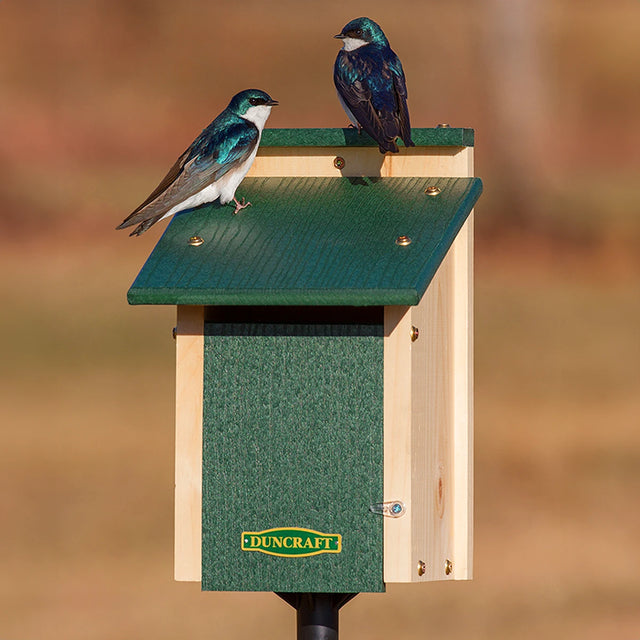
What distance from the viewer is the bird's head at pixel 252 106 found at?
4480 millimetres

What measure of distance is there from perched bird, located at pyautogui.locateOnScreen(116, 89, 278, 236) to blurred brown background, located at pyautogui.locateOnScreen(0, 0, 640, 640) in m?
4.24

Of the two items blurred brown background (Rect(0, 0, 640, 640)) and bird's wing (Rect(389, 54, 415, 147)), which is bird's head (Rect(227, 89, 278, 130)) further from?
blurred brown background (Rect(0, 0, 640, 640))

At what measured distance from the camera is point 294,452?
3.96 metres

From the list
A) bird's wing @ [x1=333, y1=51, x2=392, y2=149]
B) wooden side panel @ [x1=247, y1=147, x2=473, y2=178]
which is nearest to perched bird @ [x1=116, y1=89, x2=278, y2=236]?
wooden side panel @ [x1=247, y1=147, x2=473, y2=178]

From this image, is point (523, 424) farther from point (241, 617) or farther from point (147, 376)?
point (241, 617)

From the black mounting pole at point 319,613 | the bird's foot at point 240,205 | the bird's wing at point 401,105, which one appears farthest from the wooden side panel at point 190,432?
the bird's wing at point 401,105

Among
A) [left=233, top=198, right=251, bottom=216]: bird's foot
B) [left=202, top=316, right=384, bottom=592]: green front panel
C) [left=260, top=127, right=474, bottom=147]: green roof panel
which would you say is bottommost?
[left=202, top=316, right=384, bottom=592]: green front panel

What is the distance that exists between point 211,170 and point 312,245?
0.40 meters

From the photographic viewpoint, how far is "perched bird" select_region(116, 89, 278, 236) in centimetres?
422

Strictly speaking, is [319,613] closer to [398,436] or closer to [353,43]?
[398,436]

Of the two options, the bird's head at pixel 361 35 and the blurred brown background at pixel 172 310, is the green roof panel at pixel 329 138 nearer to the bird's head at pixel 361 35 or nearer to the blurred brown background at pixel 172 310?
the bird's head at pixel 361 35

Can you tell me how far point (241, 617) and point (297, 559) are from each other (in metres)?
4.72

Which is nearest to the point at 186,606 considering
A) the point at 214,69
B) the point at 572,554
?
the point at 572,554

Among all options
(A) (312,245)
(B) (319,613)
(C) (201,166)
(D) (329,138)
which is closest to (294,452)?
(B) (319,613)
